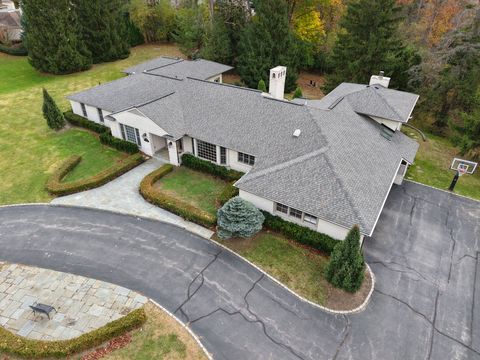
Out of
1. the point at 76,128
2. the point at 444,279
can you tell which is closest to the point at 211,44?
→ the point at 76,128

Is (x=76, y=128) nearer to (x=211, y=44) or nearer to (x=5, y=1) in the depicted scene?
(x=211, y=44)

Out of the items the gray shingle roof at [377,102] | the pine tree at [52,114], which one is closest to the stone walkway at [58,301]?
the pine tree at [52,114]

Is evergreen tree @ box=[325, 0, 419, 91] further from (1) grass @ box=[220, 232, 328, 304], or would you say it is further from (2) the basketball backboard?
(1) grass @ box=[220, 232, 328, 304]

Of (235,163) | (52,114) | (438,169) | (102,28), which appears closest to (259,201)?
(235,163)

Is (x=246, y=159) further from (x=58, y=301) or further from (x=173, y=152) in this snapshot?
(x=58, y=301)

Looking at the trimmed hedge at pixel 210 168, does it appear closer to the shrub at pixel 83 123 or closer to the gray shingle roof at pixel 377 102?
the gray shingle roof at pixel 377 102

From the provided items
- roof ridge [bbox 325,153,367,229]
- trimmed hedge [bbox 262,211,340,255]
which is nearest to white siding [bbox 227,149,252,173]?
trimmed hedge [bbox 262,211,340,255]
